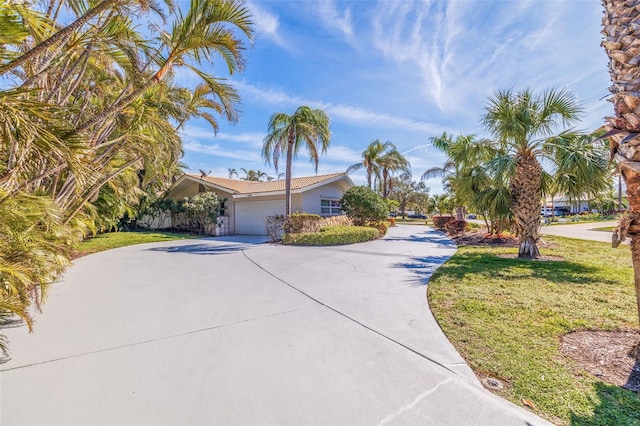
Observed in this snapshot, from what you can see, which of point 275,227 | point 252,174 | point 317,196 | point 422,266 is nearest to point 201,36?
point 422,266

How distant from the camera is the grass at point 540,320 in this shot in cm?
226

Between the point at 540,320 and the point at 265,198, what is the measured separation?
16.1 meters

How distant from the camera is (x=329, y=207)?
19.5 m

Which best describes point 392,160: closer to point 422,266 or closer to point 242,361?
point 422,266

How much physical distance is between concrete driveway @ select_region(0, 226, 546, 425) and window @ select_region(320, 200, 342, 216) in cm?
1321

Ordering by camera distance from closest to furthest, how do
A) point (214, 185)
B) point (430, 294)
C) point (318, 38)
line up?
point (430, 294), point (318, 38), point (214, 185)

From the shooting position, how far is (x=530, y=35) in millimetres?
6652

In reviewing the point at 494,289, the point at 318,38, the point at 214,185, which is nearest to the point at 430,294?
the point at 494,289

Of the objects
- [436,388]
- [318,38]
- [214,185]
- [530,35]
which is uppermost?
[318,38]

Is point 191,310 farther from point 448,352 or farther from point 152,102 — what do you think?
point 152,102

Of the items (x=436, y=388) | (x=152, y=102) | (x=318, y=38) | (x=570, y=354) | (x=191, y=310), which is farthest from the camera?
(x=318, y=38)

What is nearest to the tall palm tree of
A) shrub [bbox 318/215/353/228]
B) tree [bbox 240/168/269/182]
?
shrub [bbox 318/215/353/228]

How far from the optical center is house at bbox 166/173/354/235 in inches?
684

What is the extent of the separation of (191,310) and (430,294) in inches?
169
